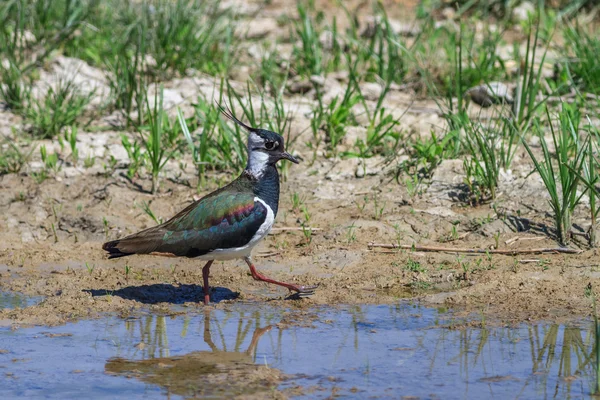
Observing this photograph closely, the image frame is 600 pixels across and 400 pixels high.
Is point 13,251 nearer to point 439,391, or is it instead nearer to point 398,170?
point 398,170

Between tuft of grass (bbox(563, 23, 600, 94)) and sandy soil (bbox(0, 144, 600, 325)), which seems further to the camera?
tuft of grass (bbox(563, 23, 600, 94))

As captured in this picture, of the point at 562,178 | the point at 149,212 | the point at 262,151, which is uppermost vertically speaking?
the point at 262,151

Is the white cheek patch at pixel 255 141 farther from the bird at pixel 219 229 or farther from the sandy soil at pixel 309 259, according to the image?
the sandy soil at pixel 309 259

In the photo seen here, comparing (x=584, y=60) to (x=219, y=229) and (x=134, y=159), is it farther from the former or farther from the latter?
(x=219, y=229)

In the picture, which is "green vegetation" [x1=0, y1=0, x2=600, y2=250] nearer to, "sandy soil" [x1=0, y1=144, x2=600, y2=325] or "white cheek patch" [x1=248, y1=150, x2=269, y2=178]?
"sandy soil" [x1=0, y1=144, x2=600, y2=325]

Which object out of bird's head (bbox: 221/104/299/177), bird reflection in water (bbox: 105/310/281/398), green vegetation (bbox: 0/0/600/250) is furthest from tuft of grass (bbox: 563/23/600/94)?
bird reflection in water (bbox: 105/310/281/398)

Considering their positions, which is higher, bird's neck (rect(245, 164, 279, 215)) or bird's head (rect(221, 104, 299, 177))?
bird's head (rect(221, 104, 299, 177))

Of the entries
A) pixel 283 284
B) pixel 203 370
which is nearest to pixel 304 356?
pixel 203 370

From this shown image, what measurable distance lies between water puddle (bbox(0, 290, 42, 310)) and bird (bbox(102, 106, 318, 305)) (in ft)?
1.84

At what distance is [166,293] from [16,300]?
0.90 meters

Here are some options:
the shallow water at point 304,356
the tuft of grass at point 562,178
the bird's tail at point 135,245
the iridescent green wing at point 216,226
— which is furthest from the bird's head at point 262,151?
the tuft of grass at point 562,178

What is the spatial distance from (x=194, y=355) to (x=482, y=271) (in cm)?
207

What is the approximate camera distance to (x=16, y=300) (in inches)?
230

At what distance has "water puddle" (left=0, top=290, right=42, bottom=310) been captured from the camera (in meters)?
5.74
